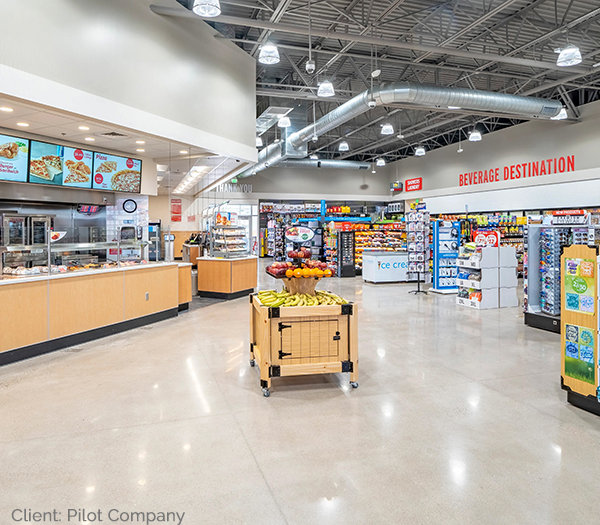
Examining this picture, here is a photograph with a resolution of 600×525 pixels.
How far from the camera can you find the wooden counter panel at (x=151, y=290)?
688 cm

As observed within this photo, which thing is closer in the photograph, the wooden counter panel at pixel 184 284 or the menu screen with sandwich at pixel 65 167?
the menu screen with sandwich at pixel 65 167

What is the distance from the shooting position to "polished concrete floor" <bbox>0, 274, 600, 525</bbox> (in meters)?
2.36

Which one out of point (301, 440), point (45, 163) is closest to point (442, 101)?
point (45, 163)

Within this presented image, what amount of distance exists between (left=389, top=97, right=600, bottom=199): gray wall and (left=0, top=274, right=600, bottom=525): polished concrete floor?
34.4 ft

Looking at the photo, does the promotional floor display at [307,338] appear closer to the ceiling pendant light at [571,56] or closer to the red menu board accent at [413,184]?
the ceiling pendant light at [571,56]

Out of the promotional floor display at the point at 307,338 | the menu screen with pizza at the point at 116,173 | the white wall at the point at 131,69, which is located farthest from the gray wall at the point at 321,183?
the promotional floor display at the point at 307,338

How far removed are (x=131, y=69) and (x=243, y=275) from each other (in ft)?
18.4

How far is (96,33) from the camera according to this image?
218 inches

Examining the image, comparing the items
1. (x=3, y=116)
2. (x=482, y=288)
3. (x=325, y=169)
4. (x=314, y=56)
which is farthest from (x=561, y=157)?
(x=3, y=116)

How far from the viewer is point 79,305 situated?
594 centimetres

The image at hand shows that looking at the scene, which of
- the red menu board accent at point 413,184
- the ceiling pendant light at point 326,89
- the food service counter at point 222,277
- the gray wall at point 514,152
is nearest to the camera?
the ceiling pendant light at point 326,89

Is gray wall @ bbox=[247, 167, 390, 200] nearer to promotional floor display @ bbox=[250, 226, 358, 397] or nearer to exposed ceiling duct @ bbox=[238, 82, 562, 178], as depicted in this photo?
exposed ceiling duct @ bbox=[238, 82, 562, 178]

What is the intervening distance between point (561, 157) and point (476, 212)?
413 centimetres

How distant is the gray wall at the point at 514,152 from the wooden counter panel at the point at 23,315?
14.7 meters
